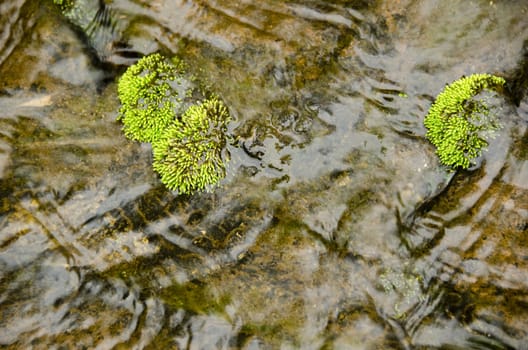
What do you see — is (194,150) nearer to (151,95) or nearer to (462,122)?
(151,95)

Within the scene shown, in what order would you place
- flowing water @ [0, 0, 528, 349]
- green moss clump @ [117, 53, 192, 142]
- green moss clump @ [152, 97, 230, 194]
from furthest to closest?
1. green moss clump @ [117, 53, 192, 142]
2. green moss clump @ [152, 97, 230, 194]
3. flowing water @ [0, 0, 528, 349]

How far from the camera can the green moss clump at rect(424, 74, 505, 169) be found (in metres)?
5.23

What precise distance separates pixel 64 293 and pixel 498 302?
5.10 metres

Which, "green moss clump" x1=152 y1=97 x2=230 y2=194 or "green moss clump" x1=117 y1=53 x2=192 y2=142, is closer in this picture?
"green moss clump" x1=152 y1=97 x2=230 y2=194

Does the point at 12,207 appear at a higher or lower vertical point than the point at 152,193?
lower

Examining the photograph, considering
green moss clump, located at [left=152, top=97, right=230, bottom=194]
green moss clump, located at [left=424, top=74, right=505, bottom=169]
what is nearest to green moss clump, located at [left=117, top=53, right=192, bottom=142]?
green moss clump, located at [left=152, top=97, right=230, bottom=194]

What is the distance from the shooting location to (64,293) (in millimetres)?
5078

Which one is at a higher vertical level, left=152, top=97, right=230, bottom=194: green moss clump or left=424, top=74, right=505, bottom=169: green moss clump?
left=424, top=74, right=505, bottom=169: green moss clump

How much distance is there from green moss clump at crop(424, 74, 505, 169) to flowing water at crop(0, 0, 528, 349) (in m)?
0.15

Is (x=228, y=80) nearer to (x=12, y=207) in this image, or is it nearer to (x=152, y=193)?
(x=152, y=193)

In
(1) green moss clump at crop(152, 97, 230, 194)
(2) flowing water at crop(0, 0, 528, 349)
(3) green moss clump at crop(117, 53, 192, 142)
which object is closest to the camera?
(2) flowing water at crop(0, 0, 528, 349)

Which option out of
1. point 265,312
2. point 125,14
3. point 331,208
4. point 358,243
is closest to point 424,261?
point 358,243

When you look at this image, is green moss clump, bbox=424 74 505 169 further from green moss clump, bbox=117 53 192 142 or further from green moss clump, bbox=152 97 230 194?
green moss clump, bbox=117 53 192 142

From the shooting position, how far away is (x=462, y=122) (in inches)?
205
